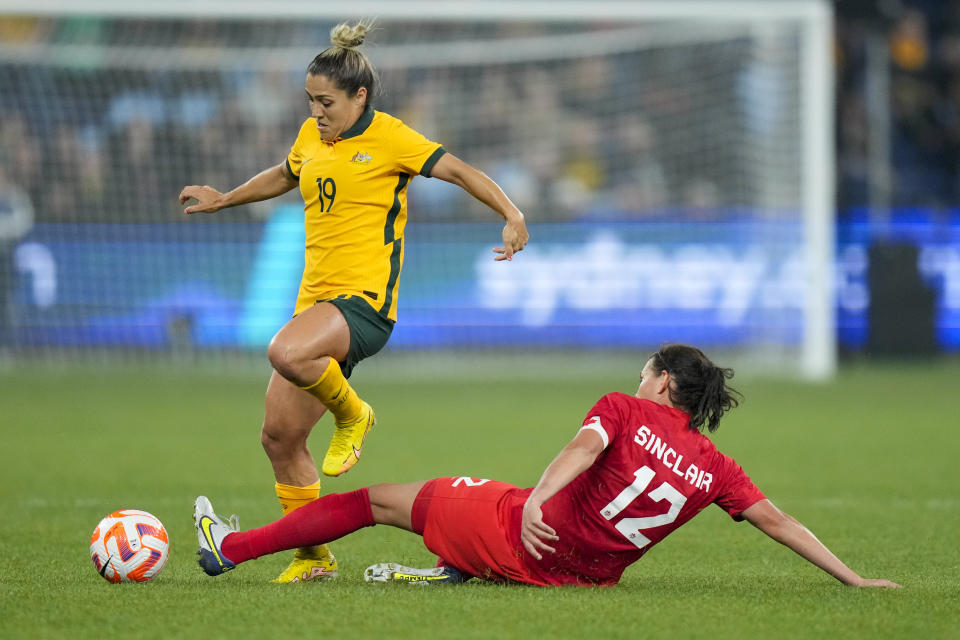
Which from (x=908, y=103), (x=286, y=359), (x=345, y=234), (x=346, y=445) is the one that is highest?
(x=908, y=103)

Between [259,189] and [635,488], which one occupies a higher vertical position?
[259,189]

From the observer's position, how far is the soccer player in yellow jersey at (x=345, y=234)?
204 inches

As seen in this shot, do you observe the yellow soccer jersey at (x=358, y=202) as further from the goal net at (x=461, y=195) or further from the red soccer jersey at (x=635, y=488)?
the goal net at (x=461, y=195)

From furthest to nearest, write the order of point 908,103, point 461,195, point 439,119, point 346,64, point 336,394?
point 908,103
point 439,119
point 461,195
point 346,64
point 336,394

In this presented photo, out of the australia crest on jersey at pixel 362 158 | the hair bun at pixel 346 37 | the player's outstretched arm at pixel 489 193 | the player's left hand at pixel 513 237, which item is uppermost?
the hair bun at pixel 346 37

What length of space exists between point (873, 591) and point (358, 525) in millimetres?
1865

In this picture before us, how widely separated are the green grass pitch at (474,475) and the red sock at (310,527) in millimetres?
150

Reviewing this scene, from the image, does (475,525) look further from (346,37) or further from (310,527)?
(346,37)

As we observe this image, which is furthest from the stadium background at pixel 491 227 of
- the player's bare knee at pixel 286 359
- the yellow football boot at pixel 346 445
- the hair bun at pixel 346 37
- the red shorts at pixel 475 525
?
the red shorts at pixel 475 525

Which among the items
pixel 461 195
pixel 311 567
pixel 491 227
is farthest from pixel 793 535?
pixel 461 195

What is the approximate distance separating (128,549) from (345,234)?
1458 mm

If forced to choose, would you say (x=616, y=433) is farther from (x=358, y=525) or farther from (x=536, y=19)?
(x=536, y=19)

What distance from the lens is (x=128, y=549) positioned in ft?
15.9

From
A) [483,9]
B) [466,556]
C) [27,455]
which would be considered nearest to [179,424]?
[27,455]
